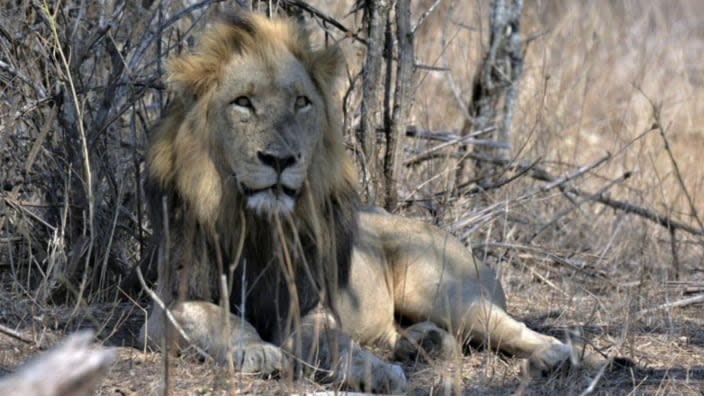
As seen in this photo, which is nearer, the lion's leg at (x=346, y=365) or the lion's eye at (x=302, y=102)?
the lion's leg at (x=346, y=365)

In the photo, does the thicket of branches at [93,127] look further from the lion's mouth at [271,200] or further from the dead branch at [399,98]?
the lion's mouth at [271,200]

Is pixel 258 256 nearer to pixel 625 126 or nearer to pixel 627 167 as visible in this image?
pixel 627 167

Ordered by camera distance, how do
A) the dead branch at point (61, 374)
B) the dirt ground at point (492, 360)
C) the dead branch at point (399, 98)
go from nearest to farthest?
the dead branch at point (61, 374)
the dirt ground at point (492, 360)
the dead branch at point (399, 98)

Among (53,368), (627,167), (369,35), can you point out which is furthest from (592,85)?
(53,368)

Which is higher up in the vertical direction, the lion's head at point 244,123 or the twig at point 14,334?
the lion's head at point 244,123

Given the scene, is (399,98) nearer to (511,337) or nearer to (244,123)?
(511,337)

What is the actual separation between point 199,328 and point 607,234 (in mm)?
3356

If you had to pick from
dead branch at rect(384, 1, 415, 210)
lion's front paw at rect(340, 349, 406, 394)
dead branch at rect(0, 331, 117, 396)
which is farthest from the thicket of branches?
dead branch at rect(0, 331, 117, 396)

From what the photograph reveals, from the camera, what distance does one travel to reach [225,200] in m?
3.99

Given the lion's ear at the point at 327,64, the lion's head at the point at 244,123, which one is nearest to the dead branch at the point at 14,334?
the lion's head at the point at 244,123

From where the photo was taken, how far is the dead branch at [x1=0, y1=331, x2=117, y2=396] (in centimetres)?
188

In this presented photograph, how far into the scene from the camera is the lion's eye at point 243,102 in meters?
3.98

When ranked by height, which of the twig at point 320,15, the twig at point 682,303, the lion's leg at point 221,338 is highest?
the twig at point 320,15

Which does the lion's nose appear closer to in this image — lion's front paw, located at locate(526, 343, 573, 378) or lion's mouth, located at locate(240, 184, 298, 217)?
lion's mouth, located at locate(240, 184, 298, 217)
